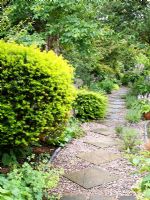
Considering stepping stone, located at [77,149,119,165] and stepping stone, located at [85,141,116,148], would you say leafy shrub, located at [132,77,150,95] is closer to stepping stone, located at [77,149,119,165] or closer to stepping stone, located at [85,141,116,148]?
stepping stone, located at [85,141,116,148]

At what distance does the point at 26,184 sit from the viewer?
10.8 feet

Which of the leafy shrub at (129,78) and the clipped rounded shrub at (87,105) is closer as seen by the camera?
the clipped rounded shrub at (87,105)

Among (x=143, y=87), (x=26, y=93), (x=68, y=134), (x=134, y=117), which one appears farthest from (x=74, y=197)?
(x=143, y=87)

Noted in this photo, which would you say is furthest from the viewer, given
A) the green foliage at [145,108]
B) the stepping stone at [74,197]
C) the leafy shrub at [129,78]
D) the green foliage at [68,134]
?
the leafy shrub at [129,78]

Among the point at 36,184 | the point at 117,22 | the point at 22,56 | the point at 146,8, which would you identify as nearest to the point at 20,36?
the point at 22,56

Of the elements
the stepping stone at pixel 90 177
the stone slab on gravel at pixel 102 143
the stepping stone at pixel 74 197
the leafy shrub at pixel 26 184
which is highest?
the leafy shrub at pixel 26 184

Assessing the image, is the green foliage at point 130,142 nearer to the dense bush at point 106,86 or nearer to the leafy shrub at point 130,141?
the leafy shrub at point 130,141

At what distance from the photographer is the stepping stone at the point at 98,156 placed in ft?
15.9

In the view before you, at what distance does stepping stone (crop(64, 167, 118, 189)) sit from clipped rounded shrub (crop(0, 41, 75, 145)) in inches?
30.7

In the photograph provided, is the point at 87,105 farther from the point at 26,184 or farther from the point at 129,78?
the point at 129,78

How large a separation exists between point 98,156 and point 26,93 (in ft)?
6.39

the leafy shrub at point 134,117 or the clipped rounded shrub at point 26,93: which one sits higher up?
the clipped rounded shrub at point 26,93

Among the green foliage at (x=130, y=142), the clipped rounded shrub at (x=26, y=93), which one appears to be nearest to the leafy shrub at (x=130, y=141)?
the green foliage at (x=130, y=142)

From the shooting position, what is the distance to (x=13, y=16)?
7.45m
